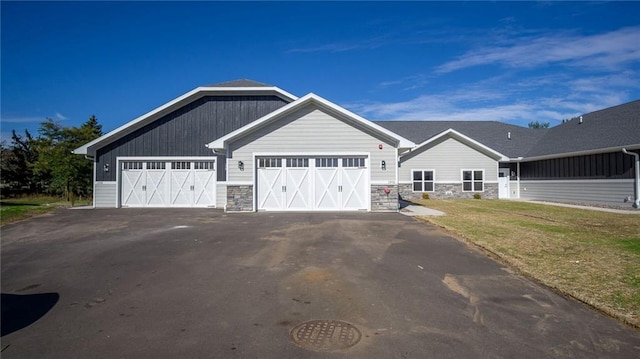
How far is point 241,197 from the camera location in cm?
1511

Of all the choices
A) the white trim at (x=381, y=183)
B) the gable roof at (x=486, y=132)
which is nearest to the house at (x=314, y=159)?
the white trim at (x=381, y=183)

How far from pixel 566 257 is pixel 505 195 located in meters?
20.7

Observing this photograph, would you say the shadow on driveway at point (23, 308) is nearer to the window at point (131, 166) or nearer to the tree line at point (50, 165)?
the window at point (131, 166)

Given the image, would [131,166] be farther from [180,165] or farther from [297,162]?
[297,162]

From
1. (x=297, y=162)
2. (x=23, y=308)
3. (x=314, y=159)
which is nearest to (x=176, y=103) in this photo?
(x=297, y=162)

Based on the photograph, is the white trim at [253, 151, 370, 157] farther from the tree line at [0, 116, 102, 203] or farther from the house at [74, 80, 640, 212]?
the tree line at [0, 116, 102, 203]

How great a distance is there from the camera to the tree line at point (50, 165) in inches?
988

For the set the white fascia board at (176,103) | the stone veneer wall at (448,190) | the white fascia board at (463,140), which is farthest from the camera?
the stone veneer wall at (448,190)

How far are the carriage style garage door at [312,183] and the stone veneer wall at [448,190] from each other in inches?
415

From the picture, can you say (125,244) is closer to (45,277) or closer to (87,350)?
(45,277)

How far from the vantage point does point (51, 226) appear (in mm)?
11578

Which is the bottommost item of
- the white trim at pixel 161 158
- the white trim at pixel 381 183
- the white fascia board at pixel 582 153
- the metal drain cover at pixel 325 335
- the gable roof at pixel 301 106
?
the metal drain cover at pixel 325 335

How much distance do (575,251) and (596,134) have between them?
1740 cm

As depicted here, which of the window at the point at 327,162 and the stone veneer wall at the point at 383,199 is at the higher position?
the window at the point at 327,162
